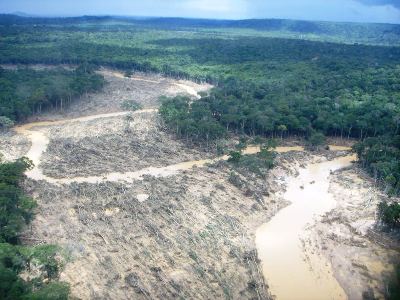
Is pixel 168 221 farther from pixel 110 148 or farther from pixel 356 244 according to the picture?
pixel 110 148

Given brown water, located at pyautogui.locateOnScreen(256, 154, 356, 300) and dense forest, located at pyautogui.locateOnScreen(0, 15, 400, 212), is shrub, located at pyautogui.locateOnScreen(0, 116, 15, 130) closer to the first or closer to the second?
dense forest, located at pyautogui.locateOnScreen(0, 15, 400, 212)

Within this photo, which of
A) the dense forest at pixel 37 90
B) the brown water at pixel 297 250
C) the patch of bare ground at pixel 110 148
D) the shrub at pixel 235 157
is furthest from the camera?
the dense forest at pixel 37 90

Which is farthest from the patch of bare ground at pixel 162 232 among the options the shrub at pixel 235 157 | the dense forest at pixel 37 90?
the dense forest at pixel 37 90

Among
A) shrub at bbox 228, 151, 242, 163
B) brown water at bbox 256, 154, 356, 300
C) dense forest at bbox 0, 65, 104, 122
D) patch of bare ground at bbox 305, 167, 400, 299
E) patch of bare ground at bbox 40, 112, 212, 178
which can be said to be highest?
dense forest at bbox 0, 65, 104, 122

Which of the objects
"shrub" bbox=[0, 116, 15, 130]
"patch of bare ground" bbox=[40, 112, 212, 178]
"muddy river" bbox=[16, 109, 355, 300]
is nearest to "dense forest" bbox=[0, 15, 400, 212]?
"shrub" bbox=[0, 116, 15, 130]

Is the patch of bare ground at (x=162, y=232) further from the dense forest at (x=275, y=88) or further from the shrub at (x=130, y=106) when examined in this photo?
the shrub at (x=130, y=106)

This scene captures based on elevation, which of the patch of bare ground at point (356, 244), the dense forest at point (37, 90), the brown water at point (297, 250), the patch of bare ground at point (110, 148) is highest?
the dense forest at point (37, 90)
